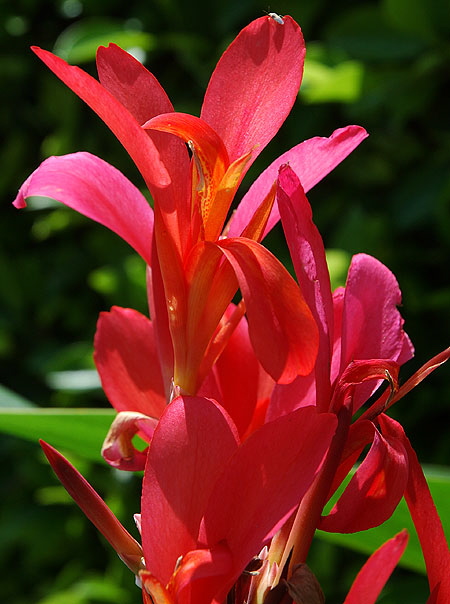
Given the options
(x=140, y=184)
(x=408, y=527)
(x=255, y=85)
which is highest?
(x=255, y=85)

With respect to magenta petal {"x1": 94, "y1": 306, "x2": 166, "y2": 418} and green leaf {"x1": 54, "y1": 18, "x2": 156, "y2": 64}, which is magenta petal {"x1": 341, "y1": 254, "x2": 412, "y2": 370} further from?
green leaf {"x1": 54, "y1": 18, "x2": 156, "y2": 64}

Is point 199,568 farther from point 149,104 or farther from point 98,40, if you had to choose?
point 98,40

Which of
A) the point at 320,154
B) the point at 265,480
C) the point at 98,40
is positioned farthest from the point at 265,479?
the point at 98,40

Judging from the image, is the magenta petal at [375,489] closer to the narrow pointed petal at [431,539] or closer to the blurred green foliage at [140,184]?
the narrow pointed petal at [431,539]

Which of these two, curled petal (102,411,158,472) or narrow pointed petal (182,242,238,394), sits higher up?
narrow pointed petal (182,242,238,394)

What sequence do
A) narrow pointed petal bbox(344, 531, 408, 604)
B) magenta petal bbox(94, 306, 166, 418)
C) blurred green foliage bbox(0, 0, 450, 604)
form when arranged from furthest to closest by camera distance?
blurred green foliage bbox(0, 0, 450, 604) < magenta petal bbox(94, 306, 166, 418) < narrow pointed petal bbox(344, 531, 408, 604)

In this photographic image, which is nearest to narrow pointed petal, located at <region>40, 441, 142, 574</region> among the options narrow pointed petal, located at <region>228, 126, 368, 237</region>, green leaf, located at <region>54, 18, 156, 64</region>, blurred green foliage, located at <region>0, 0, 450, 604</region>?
narrow pointed petal, located at <region>228, 126, 368, 237</region>

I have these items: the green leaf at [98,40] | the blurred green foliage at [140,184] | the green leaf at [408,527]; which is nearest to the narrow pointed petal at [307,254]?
the green leaf at [408,527]
